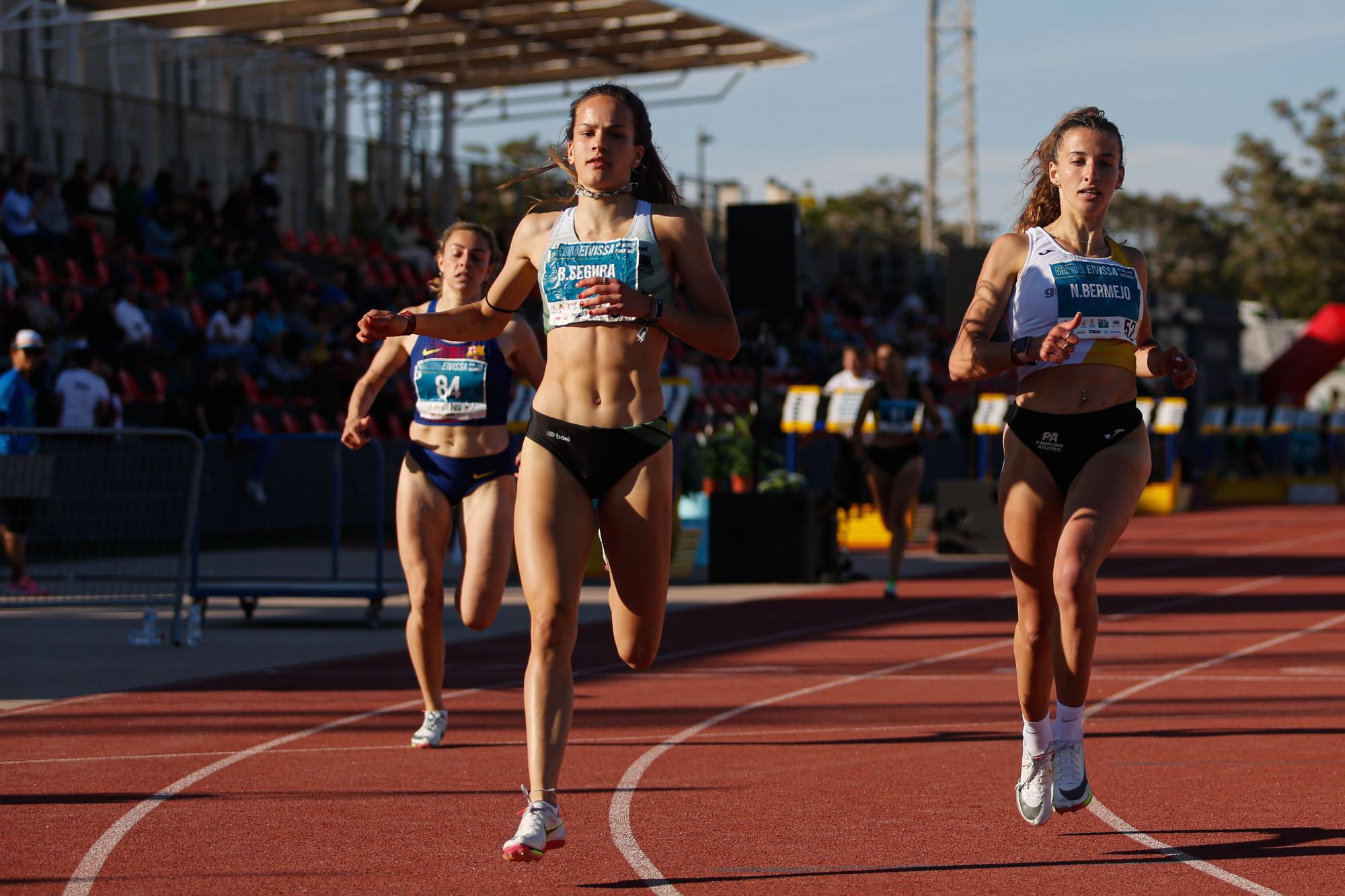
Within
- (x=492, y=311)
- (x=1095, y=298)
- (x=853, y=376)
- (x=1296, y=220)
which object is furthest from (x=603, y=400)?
(x=1296, y=220)

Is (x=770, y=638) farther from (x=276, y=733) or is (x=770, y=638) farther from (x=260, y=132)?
(x=260, y=132)

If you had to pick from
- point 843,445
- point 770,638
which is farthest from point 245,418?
point 770,638

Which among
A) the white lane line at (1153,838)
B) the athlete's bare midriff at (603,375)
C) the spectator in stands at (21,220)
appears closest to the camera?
the white lane line at (1153,838)

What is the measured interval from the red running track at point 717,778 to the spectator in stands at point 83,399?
19.5ft

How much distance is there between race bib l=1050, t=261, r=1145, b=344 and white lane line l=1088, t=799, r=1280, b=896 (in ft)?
5.29

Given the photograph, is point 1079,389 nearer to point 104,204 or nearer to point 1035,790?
point 1035,790

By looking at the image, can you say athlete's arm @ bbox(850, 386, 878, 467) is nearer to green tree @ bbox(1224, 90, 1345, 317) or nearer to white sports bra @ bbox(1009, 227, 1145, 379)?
white sports bra @ bbox(1009, 227, 1145, 379)

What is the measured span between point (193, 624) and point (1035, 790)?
7422 millimetres

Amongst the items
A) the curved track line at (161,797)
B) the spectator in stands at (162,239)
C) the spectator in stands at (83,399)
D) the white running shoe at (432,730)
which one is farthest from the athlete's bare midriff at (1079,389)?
the spectator in stands at (162,239)

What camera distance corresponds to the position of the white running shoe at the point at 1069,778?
234 inches

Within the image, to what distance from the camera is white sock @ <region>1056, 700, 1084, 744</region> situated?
6027mm

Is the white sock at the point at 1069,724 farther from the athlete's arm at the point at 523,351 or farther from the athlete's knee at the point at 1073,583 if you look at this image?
the athlete's arm at the point at 523,351

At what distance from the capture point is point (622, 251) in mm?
5512

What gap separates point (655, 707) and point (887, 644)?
343cm
